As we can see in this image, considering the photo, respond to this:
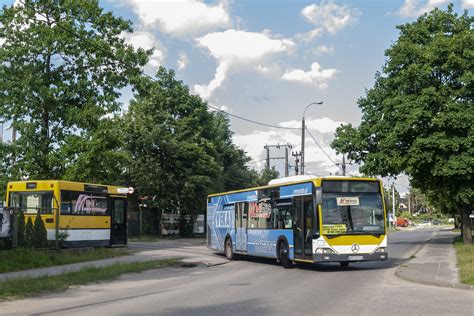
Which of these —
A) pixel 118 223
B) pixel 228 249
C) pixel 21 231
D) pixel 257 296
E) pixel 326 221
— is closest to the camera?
pixel 257 296

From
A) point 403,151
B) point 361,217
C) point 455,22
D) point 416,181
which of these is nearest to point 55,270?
point 361,217

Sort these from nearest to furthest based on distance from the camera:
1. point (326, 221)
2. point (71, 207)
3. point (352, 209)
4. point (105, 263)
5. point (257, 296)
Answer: point (257, 296), point (326, 221), point (352, 209), point (105, 263), point (71, 207)

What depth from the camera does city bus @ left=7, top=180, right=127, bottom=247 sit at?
22000mm

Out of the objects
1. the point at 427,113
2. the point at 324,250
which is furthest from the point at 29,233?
the point at 427,113

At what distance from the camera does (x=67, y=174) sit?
2658 centimetres

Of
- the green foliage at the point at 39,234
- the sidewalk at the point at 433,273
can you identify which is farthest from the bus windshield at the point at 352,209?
the green foliage at the point at 39,234

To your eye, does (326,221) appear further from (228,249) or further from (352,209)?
(228,249)

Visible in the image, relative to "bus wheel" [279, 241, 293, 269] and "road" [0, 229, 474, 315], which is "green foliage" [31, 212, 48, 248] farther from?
"bus wheel" [279, 241, 293, 269]

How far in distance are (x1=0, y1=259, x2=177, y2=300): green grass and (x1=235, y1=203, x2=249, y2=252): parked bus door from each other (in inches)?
152

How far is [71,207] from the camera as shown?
22922 millimetres

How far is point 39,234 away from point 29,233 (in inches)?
17.7

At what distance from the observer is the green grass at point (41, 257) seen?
17.6 m

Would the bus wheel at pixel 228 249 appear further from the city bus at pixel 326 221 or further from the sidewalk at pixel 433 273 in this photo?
the sidewalk at pixel 433 273

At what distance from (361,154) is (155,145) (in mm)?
Result: 14682
